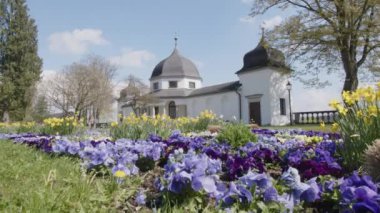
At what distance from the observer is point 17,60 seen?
147ft

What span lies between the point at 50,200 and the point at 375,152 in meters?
2.45

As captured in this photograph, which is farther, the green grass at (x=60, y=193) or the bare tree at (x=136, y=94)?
the bare tree at (x=136, y=94)

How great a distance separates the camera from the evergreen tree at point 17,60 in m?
43.4

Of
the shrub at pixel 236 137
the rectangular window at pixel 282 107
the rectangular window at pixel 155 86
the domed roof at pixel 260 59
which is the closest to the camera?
the shrub at pixel 236 137

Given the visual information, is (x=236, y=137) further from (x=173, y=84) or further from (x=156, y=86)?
(x=156, y=86)

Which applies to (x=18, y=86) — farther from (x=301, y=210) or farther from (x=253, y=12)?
(x=301, y=210)

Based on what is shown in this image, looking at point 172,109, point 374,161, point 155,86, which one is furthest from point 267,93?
point 374,161

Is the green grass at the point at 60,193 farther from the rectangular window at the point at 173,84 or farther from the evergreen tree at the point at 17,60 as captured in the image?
the rectangular window at the point at 173,84

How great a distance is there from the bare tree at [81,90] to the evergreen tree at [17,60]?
2.89 m

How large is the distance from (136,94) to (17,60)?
591 inches

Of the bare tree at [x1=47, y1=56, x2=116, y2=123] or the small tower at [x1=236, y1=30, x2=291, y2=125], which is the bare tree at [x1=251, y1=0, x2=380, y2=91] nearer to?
the small tower at [x1=236, y1=30, x2=291, y2=125]

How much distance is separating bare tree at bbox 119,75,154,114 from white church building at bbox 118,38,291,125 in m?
1.08

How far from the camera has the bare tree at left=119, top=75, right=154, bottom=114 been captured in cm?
4928

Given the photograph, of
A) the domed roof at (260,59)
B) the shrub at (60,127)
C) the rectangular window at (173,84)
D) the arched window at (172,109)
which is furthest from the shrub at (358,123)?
the rectangular window at (173,84)
